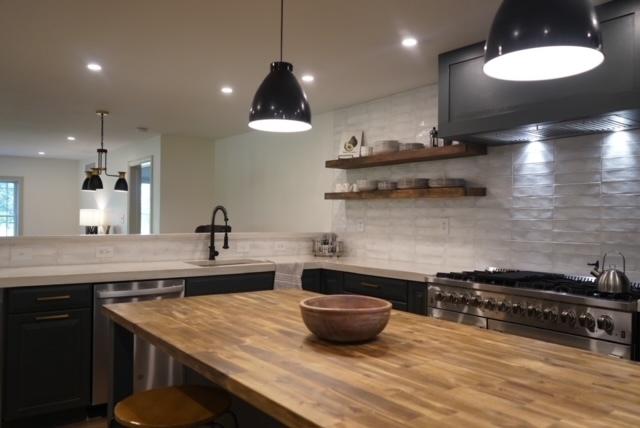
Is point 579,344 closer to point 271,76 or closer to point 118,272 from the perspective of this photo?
point 271,76

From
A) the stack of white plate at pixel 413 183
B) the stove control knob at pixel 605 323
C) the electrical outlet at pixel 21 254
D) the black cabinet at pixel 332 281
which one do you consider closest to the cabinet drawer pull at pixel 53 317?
the electrical outlet at pixel 21 254

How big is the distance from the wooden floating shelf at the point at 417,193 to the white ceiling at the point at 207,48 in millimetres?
893

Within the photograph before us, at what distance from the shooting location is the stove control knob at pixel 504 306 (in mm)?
2675

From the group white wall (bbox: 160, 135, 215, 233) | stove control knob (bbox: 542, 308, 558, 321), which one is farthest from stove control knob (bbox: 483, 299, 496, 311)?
white wall (bbox: 160, 135, 215, 233)

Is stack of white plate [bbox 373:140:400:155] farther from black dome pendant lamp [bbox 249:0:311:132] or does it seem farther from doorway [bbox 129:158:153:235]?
doorway [bbox 129:158:153:235]

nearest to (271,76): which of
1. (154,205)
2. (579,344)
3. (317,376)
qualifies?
(317,376)

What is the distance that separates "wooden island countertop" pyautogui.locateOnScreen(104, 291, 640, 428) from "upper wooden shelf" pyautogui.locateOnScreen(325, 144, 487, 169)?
6.32 ft

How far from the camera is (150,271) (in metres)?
3.15

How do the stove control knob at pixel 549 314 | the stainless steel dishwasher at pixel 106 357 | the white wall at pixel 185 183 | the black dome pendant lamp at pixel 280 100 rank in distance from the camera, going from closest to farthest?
the black dome pendant lamp at pixel 280 100, the stove control knob at pixel 549 314, the stainless steel dishwasher at pixel 106 357, the white wall at pixel 185 183

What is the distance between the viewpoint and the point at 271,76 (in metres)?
2.02

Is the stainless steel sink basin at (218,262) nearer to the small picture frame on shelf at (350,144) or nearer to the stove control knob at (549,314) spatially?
the small picture frame on shelf at (350,144)

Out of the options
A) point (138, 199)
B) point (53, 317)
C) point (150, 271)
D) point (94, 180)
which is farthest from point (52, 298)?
point (138, 199)

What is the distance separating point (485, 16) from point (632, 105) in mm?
905

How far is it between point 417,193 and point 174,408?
2657 millimetres
